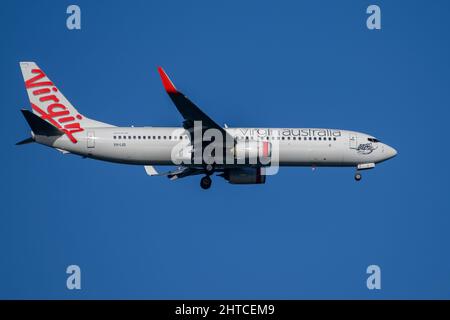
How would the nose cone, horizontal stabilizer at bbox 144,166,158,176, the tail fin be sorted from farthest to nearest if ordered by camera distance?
the nose cone → horizontal stabilizer at bbox 144,166,158,176 → the tail fin

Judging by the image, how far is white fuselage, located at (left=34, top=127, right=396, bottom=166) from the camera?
2100 inches

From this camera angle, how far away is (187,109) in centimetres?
5053

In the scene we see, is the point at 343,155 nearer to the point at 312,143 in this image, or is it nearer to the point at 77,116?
the point at 312,143

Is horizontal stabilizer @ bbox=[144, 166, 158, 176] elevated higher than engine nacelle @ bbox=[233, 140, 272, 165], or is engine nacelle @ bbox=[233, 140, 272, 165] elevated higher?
engine nacelle @ bbox=[233, 140, 272, 165]

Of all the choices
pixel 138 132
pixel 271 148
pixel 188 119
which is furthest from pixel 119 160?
pixel 271 148

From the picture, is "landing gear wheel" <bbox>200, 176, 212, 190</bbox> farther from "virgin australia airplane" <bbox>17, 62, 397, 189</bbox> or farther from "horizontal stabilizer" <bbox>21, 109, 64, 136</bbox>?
"horizontal stabilizer" <bbox>21, 109, 64, 136</bbox>

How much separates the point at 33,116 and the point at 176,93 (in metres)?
8.58

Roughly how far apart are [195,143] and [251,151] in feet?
11.2

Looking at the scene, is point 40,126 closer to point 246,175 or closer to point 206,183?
point 206,183

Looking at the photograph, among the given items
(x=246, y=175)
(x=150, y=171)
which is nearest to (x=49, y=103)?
(x=150, y=171)

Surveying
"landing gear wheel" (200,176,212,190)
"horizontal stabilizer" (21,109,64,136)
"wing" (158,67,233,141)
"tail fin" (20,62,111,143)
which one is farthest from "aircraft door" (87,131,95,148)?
"landing gear wheel" (200,176,212,190)

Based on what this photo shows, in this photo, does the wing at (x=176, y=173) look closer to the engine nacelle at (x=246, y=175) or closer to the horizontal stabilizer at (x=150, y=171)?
the horizontal stabilizer at (x=150, y=171)

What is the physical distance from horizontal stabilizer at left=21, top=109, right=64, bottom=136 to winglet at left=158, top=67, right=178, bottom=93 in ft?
26.5

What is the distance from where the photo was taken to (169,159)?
2120 inches
